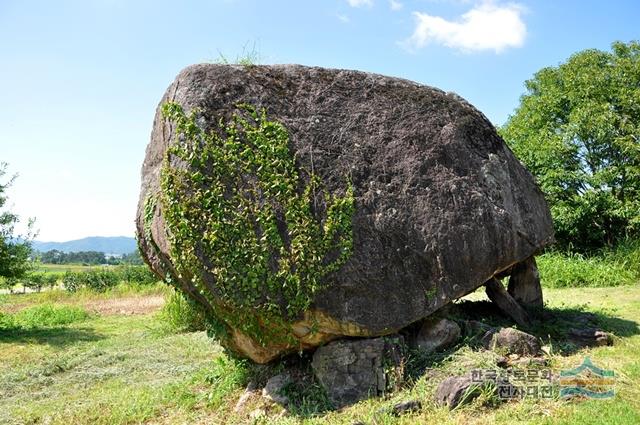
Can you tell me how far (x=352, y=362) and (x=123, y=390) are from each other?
3.62 metres

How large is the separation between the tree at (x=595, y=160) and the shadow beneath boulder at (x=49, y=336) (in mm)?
16056

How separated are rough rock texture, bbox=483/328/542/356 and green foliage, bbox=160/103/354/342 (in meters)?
2.30

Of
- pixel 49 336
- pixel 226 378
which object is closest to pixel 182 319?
pixel 49 336

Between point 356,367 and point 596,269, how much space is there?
13016 mm

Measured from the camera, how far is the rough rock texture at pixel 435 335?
711 centimetres

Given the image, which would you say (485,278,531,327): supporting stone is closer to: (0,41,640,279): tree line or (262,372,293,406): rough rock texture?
(262,372,293,406): rough rock texture

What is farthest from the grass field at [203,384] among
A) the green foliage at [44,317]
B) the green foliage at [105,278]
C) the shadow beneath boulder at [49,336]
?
the green foliage at [105,278]

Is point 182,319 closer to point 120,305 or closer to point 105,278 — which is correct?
point 120,305

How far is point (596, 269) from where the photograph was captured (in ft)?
55.3

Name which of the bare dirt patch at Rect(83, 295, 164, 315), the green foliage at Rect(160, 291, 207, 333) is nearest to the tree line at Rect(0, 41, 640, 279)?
the green foliage at Rect(160, 291, 207, 333)

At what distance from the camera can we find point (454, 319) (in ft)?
25.1

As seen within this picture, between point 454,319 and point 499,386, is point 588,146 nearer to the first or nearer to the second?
point 454,319

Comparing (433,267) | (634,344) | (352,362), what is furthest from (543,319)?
(352,362)

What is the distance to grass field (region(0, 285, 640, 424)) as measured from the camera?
5766 mm
